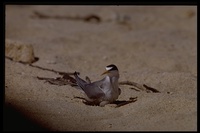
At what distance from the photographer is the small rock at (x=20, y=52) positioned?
5734 millimetres

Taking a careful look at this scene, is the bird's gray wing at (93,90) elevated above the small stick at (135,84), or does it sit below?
below

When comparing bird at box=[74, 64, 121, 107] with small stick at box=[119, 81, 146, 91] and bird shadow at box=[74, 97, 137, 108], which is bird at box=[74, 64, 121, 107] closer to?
bird shadow at box=[74, 97, 137, 108]

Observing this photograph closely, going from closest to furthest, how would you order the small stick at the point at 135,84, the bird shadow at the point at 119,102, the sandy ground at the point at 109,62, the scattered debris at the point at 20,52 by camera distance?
the sandy ground at the point at 109,62 → the bird shadow at the point at 119,102 → the small stick at the point at 135,84 → the scattered debris at the point at 20,52

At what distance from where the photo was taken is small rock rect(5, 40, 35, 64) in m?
5.73

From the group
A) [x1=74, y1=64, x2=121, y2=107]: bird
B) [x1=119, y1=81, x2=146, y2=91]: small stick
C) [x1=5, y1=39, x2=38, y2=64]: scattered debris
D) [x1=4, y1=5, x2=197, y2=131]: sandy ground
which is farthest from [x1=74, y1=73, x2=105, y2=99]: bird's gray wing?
[x1=5, y1=39, x2=38, y2=64]: scattered debris

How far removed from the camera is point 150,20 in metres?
9.04

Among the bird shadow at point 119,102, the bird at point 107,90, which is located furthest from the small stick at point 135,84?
the bird at point 107,90

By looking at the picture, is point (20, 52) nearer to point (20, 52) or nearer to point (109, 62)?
point (20, 52)

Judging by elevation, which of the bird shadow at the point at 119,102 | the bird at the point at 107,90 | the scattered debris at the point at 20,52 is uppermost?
the scattered debris at the point at 20,52

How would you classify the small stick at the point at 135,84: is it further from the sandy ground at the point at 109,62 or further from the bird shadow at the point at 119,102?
the bird shadow at the point at 119,102

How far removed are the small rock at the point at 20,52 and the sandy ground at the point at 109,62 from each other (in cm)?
14

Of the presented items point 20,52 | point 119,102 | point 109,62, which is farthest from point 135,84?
point 20,52

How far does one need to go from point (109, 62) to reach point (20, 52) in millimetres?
1120
